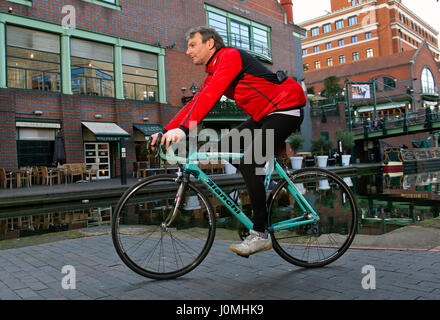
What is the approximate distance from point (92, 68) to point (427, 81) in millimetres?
51231

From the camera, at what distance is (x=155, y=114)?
2211cm

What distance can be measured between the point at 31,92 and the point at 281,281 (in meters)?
17.6

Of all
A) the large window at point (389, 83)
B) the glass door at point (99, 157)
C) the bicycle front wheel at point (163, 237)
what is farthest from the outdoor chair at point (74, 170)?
the large window at point (389, 83)

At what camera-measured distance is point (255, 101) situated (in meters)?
2.84

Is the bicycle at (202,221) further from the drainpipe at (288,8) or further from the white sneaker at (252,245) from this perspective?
the drainpipe at (288,8)

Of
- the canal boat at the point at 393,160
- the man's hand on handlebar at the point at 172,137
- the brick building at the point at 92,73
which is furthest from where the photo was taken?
the canal boat at the point at 393,160

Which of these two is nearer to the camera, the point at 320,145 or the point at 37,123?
the point at 37,123

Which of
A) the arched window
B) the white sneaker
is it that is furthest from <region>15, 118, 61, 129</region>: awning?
the arched window

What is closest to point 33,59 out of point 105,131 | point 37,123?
point 37,123

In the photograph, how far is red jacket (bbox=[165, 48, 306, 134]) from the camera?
8.47 ft

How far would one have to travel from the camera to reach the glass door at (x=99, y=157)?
19266mm

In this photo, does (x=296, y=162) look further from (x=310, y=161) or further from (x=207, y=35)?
(x=207, y=35)

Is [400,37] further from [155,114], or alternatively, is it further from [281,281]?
[281,281]
